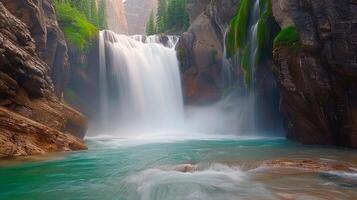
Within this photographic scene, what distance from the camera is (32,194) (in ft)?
23.7

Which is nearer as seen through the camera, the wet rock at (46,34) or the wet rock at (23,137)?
Answer: the wet rock at (23,137)

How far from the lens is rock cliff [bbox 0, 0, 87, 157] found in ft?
41.8

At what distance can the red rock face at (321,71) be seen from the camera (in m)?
13.4

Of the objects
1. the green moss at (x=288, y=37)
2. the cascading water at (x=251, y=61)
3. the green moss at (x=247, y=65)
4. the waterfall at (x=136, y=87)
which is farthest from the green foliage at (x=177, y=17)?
the green moss at (x=288, y=37)

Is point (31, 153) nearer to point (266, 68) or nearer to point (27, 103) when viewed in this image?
point (27, 103)

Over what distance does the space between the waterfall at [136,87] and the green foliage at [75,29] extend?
4.81 ft

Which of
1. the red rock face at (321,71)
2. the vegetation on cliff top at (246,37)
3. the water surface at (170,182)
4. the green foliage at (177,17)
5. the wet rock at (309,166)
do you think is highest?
the green foliage at (177,17)

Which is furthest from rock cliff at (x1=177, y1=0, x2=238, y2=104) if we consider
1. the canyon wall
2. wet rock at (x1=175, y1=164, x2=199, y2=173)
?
the canyon wall

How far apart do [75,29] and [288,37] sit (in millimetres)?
20740

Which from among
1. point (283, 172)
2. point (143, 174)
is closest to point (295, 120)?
point (283, 172)

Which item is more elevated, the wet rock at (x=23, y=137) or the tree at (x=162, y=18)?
the tree at (x=162, y=18)

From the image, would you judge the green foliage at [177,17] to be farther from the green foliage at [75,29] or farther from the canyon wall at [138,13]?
the canyon wall at [138,13]

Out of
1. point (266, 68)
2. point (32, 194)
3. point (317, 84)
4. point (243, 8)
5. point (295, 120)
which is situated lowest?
point (32, 194)

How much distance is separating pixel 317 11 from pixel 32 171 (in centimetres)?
1266
